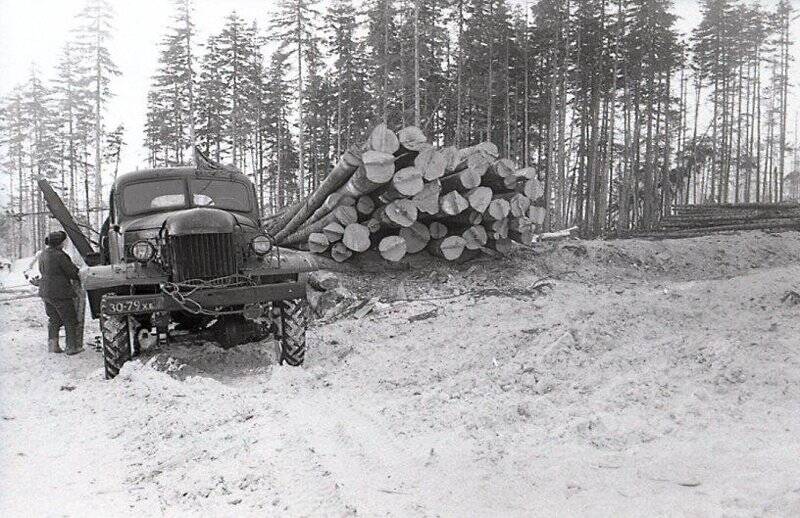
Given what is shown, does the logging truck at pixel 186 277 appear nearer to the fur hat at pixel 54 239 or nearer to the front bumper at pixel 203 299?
the front bumper at pixel 203 299

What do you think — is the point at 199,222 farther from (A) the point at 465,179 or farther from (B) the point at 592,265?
(B) the point at 592,265

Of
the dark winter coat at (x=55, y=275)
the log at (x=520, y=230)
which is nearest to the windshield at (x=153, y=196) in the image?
the dark winter coat at (x=55, y=275)

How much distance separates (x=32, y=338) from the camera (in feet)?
25.2

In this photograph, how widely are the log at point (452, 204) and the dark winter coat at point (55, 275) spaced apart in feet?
18.1

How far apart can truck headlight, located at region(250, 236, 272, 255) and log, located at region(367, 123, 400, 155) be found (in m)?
3.06

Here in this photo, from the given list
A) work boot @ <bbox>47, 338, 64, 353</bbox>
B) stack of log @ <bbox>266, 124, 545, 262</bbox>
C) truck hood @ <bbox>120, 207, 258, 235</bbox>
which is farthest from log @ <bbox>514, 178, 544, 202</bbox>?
work boot @ <bbox>47, 338, 64, 353</bbox>

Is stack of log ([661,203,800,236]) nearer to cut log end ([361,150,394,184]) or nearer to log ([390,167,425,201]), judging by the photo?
log ([390,167,425,201])

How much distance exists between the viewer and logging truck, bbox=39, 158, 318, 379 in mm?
5402

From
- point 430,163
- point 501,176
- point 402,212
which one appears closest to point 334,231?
point 402,212

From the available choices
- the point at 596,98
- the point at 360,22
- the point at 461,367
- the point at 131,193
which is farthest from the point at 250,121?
the point at 461,367

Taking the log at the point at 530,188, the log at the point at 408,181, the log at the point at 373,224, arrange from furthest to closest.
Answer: the log at the point at 530,188, the log at the point at 373,224, the log at the point at 408,181

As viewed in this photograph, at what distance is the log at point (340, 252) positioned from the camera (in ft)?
30.8

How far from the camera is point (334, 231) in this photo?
30.3ft

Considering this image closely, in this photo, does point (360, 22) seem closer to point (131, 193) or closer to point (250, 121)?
point (250, 121)
